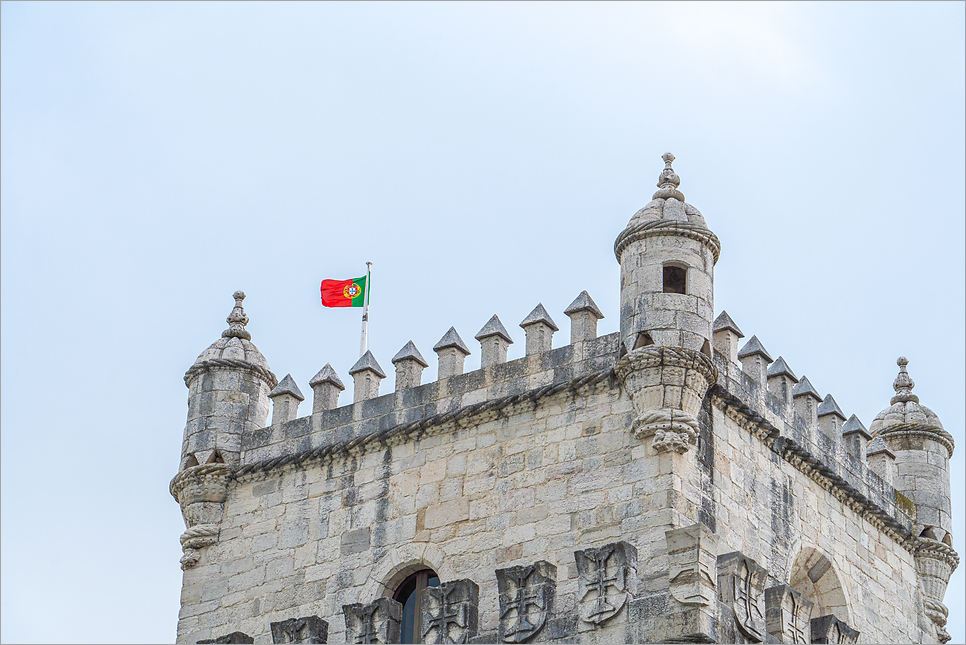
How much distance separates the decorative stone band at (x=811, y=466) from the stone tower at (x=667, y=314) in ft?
2.52

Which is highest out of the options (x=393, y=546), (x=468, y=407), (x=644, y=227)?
(x=644, y=227)

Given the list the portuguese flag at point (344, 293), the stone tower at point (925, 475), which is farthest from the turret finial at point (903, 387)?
the portuguese flag at point (344, 293)

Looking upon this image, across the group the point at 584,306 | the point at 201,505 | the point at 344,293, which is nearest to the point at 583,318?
the point at 584,306

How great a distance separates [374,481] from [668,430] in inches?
187

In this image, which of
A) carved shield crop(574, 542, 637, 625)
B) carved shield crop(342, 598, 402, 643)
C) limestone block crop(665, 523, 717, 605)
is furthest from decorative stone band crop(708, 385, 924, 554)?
carved shield crop(342, 598, 402, 643)

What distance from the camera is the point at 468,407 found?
25422 millimetres

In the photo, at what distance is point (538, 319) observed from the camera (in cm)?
2556

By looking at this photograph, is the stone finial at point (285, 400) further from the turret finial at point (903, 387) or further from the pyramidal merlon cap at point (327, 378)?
the turret finial at point (903, 387)

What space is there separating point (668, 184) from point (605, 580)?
620 cm

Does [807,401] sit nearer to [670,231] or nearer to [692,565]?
[670,231]

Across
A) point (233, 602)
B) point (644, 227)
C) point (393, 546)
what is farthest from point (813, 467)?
point (233, 602)

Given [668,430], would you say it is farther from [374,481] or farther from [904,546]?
[904,546]

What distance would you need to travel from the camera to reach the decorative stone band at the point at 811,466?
24.7 m

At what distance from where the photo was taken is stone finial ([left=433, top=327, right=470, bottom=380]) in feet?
85.8
